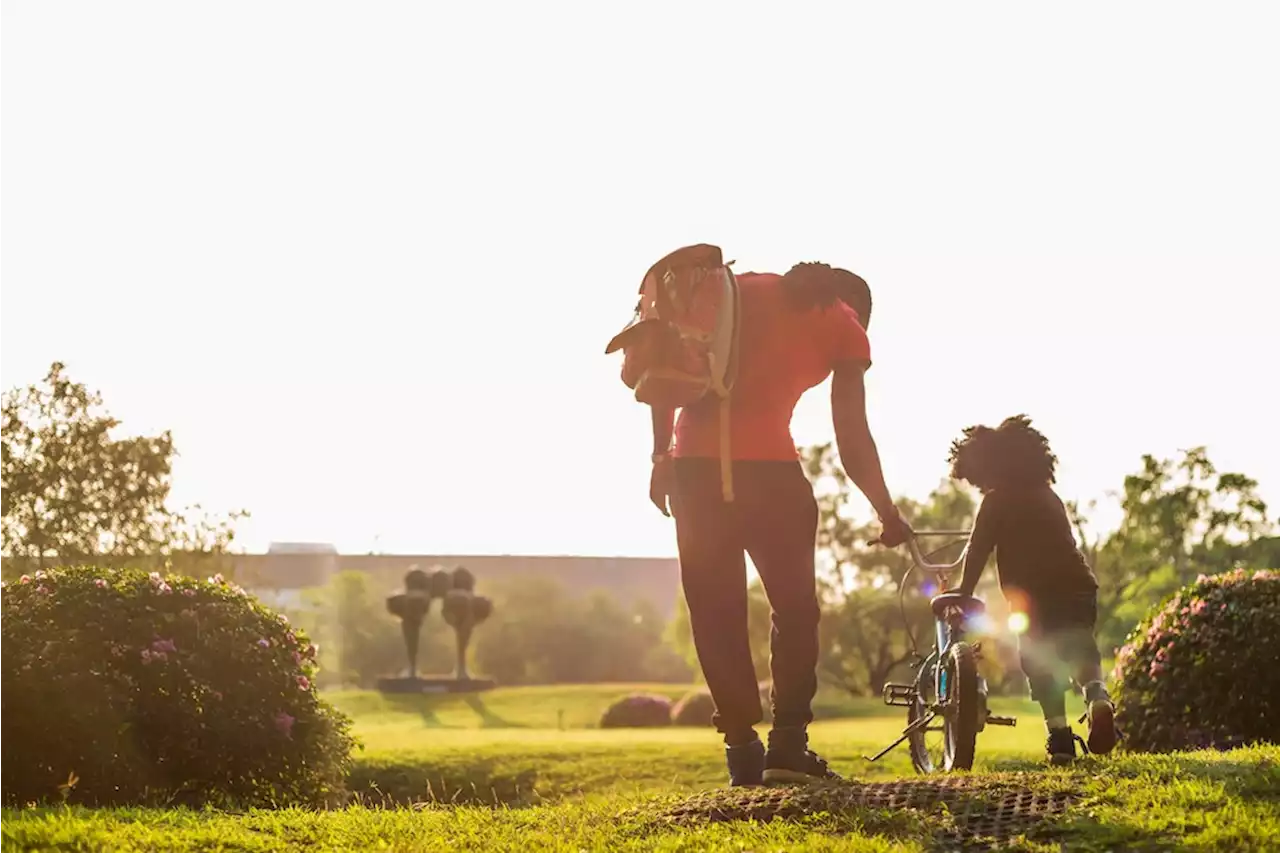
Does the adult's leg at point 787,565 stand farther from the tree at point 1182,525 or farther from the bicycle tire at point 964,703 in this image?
the tree at point 1182,525

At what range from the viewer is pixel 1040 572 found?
8.07 metres

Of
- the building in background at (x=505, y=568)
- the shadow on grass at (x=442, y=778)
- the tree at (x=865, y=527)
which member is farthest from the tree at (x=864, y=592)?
the building in background at (x=505, y=568)

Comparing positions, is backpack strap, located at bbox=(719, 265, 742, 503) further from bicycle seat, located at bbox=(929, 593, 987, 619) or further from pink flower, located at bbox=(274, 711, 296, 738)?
pink flower, located at bbox=(274, 711, 296, 738)

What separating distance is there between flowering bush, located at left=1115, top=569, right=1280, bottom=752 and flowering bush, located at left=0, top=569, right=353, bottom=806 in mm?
6109

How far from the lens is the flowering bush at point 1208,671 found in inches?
423

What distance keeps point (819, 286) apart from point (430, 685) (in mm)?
36704

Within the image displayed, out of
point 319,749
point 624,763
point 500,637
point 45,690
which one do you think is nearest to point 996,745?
point 624,763

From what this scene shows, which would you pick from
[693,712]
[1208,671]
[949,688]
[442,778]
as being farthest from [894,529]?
[693,712]

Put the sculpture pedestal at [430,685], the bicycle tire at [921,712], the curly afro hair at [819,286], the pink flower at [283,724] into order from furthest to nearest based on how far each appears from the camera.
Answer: the sculpture pedestal at [430,685] → the pink flower at [283,724] → the bicycle tire at [921,712] → the curly afro hair at [819,286]

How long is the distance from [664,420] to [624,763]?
10643mm

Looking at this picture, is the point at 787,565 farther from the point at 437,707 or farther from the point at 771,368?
the point at 437,707

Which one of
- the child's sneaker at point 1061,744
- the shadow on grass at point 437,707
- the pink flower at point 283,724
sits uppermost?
the child's sneaker at point 1061,744

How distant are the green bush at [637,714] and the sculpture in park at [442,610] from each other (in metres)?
12.1

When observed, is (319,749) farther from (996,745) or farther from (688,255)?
(996,745)
